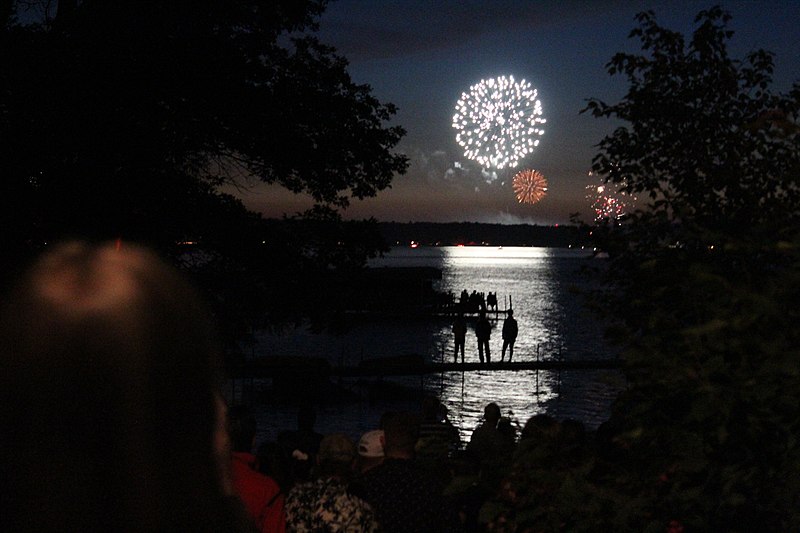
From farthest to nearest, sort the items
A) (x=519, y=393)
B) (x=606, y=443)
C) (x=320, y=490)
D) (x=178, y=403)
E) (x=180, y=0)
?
(x=519, y=393), (x=180, y=0), (x=606, y=443), (x=320, y=490), (x=178, y=403)

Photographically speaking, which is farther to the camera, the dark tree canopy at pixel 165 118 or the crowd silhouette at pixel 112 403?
the dark tree canopy at pixel 165 118

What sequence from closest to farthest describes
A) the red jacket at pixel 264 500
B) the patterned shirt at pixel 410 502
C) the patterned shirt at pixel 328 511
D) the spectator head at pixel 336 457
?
the red jacket at pixel 264 500
the patterned shirt at pixel 328 511
the patterned shirt at pixel 410 502
the spectator head at pixel 336 457

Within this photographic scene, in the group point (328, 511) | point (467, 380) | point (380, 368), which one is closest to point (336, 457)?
point (328, 511)

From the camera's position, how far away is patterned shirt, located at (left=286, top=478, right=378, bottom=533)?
5.00 metres

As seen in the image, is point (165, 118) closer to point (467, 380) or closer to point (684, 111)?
point (684, 111)

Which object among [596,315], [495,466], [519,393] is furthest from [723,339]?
[519,393]

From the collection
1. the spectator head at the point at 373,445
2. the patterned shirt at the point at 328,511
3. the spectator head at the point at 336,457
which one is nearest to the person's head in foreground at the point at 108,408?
the patterned shirt at the point at 328,511

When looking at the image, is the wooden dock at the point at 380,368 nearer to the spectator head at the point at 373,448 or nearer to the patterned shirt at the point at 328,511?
the spectator head at the point at 373,448

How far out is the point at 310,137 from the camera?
16516mm

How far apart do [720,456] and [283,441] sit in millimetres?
6603

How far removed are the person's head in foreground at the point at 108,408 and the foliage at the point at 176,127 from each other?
1150cm

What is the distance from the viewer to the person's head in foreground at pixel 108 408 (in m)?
1.47

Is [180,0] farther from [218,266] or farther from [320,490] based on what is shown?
[320,490]

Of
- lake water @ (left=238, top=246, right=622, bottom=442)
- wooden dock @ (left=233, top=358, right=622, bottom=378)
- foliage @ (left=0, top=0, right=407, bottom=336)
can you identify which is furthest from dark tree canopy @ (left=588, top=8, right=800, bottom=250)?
wooden dock @ (left=233, top=358, right=622, bottom=378)
